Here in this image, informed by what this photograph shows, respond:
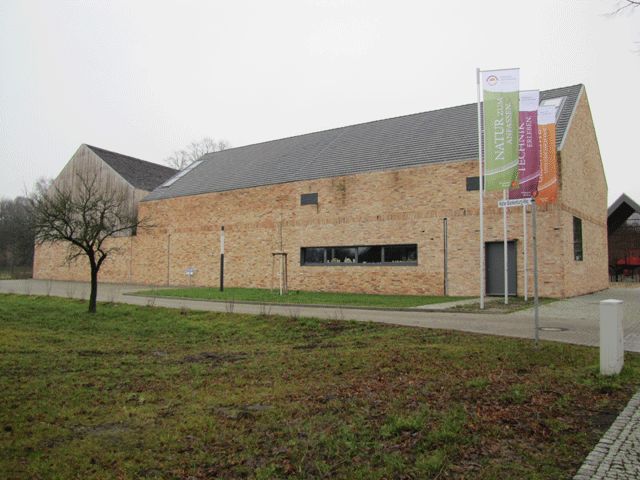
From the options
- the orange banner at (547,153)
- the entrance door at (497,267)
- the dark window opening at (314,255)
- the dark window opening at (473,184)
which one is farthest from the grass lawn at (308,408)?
the dark window opening at (314,255)

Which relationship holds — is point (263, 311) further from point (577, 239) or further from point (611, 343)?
point (577, 239)

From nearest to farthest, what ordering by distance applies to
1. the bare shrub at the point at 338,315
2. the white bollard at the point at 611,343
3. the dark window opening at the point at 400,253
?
the white bollard at the point at 611,343 < the bare shrub at the point at 338,315 < the dark window opening at the point at 400,253

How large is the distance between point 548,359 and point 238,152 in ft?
95.1

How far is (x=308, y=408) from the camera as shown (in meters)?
5.00

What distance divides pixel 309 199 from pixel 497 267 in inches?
373

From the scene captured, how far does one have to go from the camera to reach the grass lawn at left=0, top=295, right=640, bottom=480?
3.65m

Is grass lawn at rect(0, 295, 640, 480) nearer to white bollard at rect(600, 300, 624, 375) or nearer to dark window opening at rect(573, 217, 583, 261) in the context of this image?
white bollard at rect(600, 300, 624, 375)

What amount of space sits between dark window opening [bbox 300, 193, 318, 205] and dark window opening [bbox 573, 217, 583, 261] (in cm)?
1138

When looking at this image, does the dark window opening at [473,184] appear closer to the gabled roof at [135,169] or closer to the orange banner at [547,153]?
the orange banner at [547,153]

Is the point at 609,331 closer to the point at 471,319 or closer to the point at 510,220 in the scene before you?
the point at 471,319

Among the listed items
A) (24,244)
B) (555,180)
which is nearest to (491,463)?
(555,180)

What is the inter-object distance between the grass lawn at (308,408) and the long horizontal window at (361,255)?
37.7 feet

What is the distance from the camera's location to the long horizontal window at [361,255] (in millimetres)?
20797

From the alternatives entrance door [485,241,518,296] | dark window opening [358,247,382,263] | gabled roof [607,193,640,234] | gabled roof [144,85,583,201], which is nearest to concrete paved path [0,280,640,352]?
entrance door [485,241,518,296]
